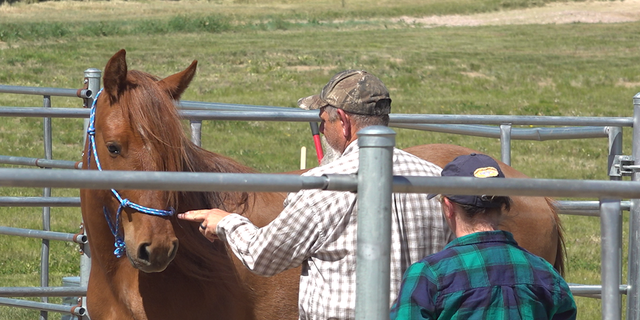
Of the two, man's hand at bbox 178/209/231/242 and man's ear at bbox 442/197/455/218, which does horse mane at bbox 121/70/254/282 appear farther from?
man's ear at bbox 442/197/455/218

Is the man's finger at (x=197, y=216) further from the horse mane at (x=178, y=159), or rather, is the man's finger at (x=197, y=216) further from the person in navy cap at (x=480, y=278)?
the person in navy cap at (x=480, y=278)

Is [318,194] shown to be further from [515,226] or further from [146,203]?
[515,226]

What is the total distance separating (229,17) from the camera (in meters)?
43.3

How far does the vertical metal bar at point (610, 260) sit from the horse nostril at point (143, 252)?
1543 millimetres

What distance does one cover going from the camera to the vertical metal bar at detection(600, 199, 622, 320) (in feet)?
7.61

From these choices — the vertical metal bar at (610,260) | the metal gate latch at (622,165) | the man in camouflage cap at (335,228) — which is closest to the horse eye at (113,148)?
the man in camouflage cap at (335,228)

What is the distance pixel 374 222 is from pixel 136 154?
1471 millimetres

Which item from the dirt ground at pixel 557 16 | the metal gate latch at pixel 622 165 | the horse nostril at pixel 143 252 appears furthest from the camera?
the dirt ground at pixel 557 16

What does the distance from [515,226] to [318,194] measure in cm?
195

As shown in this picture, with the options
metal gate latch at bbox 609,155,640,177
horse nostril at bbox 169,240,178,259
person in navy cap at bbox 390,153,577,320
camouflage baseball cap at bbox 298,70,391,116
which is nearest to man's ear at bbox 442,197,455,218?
person in navy cap at bbox 390,153,577,320

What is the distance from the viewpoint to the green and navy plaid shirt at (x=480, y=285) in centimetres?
216

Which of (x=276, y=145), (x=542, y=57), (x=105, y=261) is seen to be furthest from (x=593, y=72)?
(x=105, y=261)

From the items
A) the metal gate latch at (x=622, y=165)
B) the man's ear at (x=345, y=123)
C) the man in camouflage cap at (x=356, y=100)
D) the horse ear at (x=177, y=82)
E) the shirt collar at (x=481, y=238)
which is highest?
the horse ear at (x=177, y=82)

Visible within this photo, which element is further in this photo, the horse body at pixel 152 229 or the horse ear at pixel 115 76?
the horse ear at pixel 115 76
